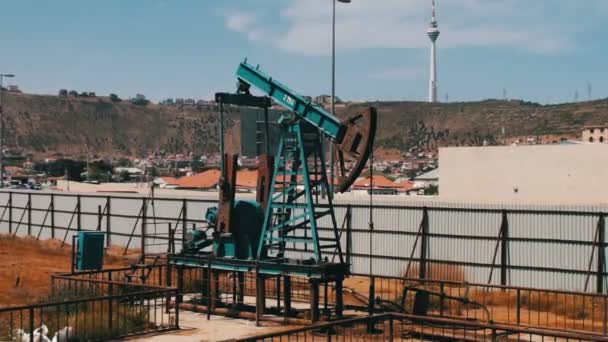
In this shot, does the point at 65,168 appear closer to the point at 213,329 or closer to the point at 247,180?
the point at 247,180

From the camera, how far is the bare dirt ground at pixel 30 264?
24.3 m

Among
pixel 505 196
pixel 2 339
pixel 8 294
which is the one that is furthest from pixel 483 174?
pixel 2 339

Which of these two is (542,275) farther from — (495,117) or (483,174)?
(495,117)

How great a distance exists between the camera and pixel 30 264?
3262cm

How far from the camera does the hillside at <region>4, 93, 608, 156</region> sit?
146625mm

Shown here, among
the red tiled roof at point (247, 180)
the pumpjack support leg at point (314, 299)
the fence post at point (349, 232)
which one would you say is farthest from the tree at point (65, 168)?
the pumpjack support leg at point (314, 299)

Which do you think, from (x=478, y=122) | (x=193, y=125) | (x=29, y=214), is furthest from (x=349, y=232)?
(x=193, y=125)

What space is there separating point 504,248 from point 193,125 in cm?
17381

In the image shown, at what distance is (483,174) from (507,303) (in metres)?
16.3

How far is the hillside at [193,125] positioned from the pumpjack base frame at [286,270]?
116848 millimetres

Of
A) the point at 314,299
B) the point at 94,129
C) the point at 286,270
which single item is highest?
the point at 94,129

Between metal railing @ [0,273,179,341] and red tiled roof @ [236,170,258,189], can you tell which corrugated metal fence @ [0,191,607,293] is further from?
red tiled roof @ [236,170,258,189]

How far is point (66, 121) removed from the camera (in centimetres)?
17800

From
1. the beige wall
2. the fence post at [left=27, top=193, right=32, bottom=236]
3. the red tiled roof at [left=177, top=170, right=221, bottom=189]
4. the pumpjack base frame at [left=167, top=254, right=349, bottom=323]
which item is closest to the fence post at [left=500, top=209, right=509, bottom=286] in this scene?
the pumpjack base frame at [left=167, top=254, right=349, bottom=323]
